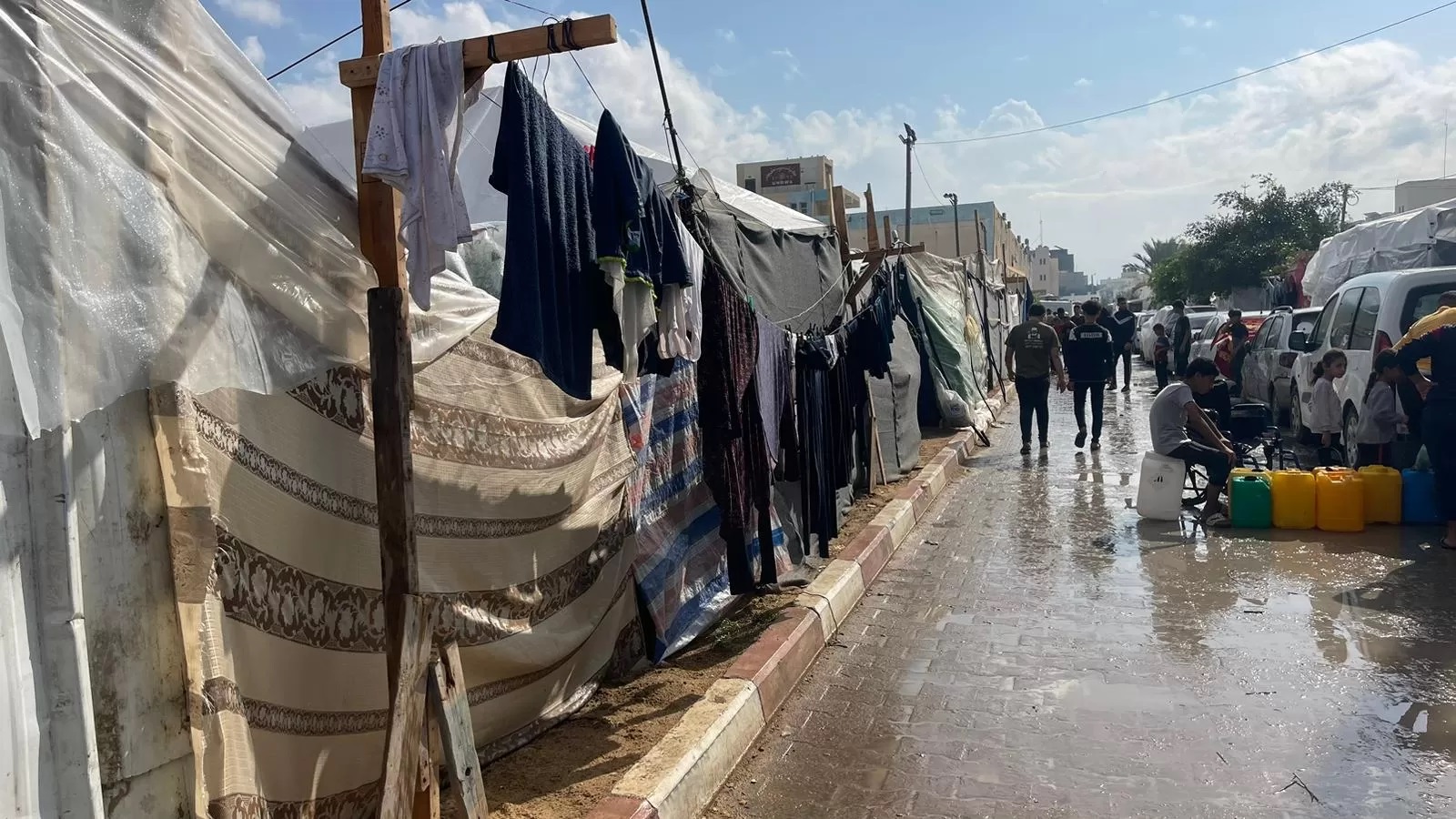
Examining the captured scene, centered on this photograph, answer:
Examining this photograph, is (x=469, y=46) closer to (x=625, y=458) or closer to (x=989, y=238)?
(x=625, y=458)

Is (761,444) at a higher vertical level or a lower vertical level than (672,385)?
lower

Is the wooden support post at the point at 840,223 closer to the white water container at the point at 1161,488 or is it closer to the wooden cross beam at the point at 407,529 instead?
the white water container at the point at 1161,488

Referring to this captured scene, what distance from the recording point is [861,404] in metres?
9.98

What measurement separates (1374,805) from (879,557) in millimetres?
4427

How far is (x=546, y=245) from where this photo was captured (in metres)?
3.56

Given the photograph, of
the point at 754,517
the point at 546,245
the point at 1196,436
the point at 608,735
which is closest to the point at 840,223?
the point at 1196,436

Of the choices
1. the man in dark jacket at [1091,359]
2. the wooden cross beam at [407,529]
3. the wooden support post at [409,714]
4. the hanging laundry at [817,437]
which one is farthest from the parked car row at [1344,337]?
the wooden support post at [409,714]

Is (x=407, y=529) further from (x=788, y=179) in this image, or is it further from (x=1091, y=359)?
(x=788, y=179)

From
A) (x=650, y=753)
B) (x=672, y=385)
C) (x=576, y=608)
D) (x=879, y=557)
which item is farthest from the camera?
(x=879, y=557)

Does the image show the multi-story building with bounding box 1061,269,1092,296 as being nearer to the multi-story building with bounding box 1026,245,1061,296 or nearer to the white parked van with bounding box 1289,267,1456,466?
the multi-story building with bounding box 1026,245,1061,296

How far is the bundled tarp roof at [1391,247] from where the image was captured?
53.7 feet

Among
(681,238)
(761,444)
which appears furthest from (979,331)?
(681,238)

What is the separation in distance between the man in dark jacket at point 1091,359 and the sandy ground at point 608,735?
8.28m

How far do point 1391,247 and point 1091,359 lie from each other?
773 cm
